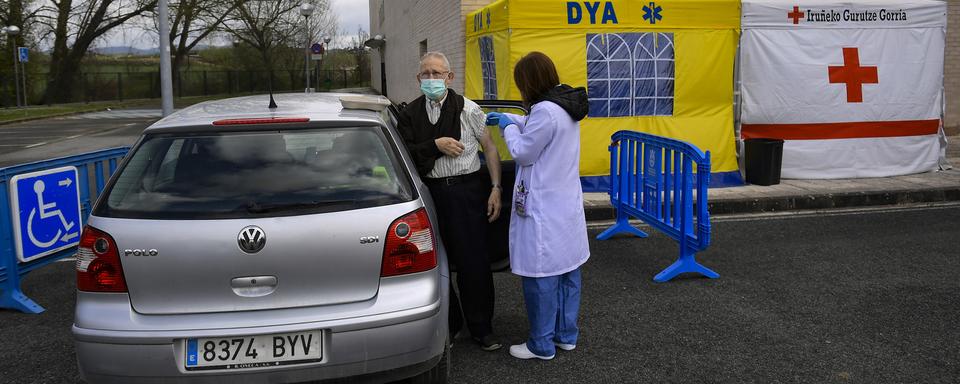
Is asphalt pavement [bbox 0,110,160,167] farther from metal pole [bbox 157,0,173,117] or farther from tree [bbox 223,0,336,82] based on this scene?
tree [bbox 223,0,336,82]

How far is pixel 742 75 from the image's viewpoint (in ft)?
33.3

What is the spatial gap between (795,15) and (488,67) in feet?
12.9

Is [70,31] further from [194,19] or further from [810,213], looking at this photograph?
[810,213]

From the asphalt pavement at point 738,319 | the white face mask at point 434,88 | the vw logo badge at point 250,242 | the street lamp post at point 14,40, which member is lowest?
the asphalt pavement at point 738,319

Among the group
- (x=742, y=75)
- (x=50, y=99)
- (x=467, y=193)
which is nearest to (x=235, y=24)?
(x=50, y=99)

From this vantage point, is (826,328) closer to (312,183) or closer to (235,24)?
(312,183)

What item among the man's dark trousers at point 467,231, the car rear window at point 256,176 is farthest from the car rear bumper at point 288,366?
the man's dark trousers at point 467,231

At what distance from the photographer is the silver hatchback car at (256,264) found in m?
3.15

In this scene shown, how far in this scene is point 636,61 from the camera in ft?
32.3

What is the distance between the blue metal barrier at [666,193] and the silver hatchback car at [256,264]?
2.92 m

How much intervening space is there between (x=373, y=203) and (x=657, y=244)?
442 cm

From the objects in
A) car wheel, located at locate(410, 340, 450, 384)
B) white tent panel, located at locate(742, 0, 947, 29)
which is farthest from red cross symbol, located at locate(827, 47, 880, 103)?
car wheel, located at locate(410, 340, 450, 384)

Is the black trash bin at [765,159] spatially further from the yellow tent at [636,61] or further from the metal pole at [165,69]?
the metal pole at [165,69]

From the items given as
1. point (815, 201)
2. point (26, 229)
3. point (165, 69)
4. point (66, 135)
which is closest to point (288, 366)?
point (26, 229)
